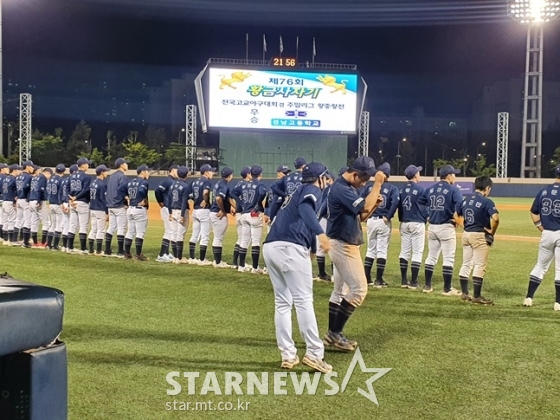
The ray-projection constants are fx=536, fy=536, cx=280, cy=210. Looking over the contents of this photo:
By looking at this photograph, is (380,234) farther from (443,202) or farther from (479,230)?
(479,230)

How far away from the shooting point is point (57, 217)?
45.0 ft

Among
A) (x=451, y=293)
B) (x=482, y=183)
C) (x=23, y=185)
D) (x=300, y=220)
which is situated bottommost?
(x=451, y=293)

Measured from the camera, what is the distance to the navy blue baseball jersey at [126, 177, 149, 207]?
1180 centimetres

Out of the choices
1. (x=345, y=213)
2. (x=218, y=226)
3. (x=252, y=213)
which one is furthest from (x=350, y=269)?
(x=218, y=226)

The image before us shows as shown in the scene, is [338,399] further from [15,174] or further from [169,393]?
[15,174]

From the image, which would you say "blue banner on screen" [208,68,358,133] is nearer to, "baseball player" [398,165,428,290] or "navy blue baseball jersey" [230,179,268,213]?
"navy blue baseball jersey" [230,179,268,213]

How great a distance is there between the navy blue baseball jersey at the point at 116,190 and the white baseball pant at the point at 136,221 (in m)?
0.37

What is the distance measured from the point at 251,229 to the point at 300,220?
5.89 m

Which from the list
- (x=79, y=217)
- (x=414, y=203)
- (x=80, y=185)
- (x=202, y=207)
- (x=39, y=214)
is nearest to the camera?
(x=414, y=203)

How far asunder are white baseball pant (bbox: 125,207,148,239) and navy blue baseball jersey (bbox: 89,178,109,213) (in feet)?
3.24

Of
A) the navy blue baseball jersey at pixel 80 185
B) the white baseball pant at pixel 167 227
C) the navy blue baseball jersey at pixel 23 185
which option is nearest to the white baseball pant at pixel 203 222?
the white baseball pant at pixel 167 227

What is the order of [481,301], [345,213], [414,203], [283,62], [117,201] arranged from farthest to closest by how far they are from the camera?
[283,62], [117,201], [414,203], [481,301], [345,213]

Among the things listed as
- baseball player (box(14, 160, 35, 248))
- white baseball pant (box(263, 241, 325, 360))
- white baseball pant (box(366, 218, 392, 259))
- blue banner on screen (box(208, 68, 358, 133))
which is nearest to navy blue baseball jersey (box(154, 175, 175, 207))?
baseball player (box(14, 160, 35, 248))

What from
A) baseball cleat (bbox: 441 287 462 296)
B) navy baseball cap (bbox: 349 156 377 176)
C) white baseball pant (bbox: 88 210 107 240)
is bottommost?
baseball cleat (bbox: 441 287 462 296)
